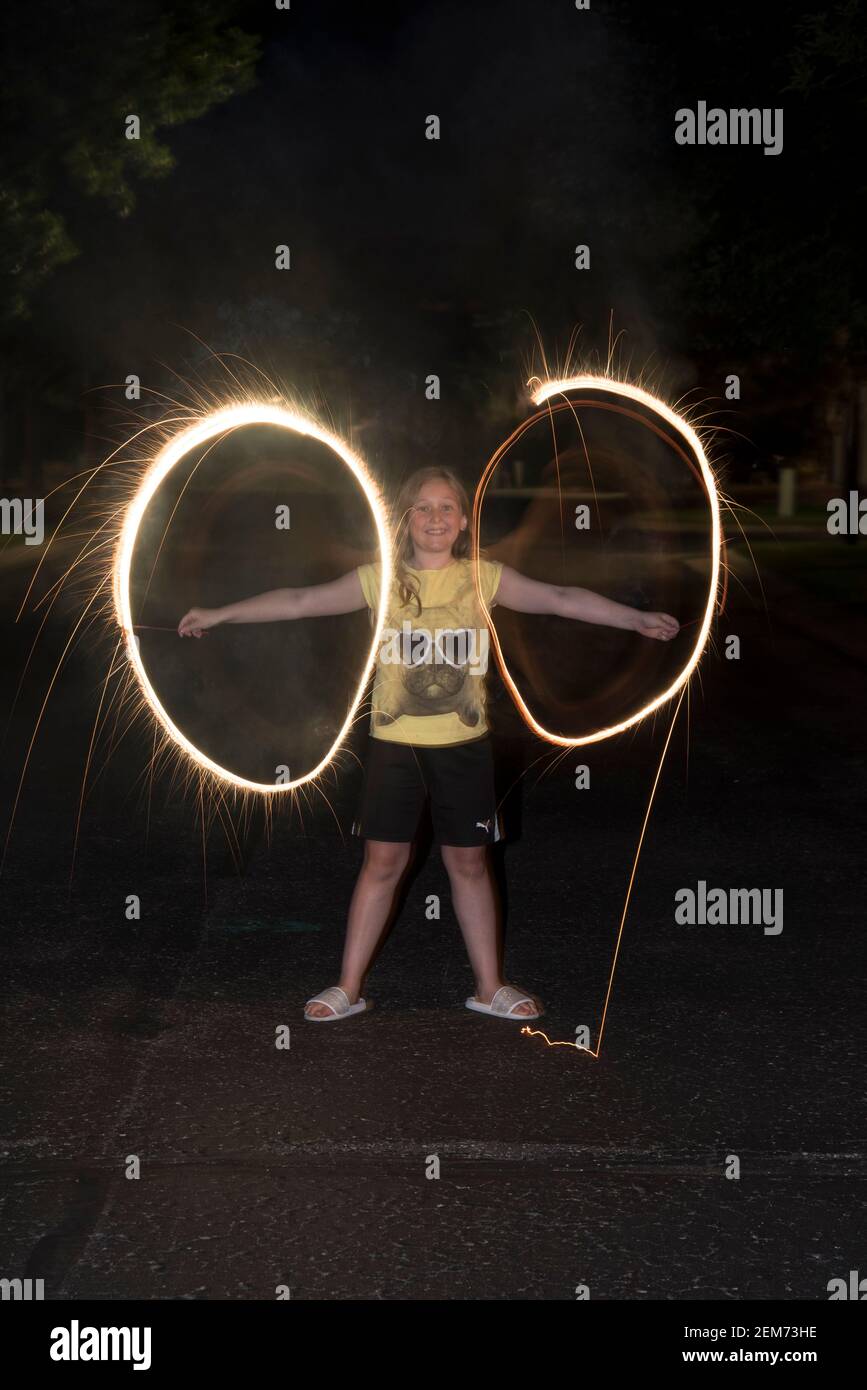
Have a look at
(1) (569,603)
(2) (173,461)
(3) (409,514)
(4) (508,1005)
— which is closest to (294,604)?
(3) (409,514)

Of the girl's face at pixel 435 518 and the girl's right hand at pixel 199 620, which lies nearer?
the girl's face at pixel 435 518

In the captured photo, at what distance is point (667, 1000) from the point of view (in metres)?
5.71

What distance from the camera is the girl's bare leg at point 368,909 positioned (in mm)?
5434

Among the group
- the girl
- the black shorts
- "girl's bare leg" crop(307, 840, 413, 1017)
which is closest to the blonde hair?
the girl

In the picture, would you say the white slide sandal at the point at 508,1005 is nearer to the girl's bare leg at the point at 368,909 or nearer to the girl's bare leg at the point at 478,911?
the girl's bare leg at the point at 478,911

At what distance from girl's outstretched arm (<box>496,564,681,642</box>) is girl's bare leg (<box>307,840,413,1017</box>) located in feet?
2.68

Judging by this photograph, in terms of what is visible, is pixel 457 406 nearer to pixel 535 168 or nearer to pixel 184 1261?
pixel 535 168

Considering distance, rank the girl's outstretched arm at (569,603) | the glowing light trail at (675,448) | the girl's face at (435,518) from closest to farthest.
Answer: the girl's face at (435,518)
the girl's outstretched arm at (569,603)
the glowing light trail at (675,448)

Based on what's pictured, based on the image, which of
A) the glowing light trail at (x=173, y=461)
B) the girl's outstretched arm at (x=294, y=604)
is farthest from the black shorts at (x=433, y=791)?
the girl's outstretched arm at (x=294, y=604)

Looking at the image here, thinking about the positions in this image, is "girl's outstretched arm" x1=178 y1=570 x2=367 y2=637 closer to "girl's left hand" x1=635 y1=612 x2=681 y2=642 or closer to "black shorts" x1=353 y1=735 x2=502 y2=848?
"black shorts" x1=353 y1=735 x2=502 y2=848

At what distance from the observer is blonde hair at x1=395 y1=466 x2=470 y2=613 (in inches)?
204

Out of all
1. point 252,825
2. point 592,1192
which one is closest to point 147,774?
point 252,825

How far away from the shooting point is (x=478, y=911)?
5.47 m

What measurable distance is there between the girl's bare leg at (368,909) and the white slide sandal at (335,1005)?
1 centimetres
